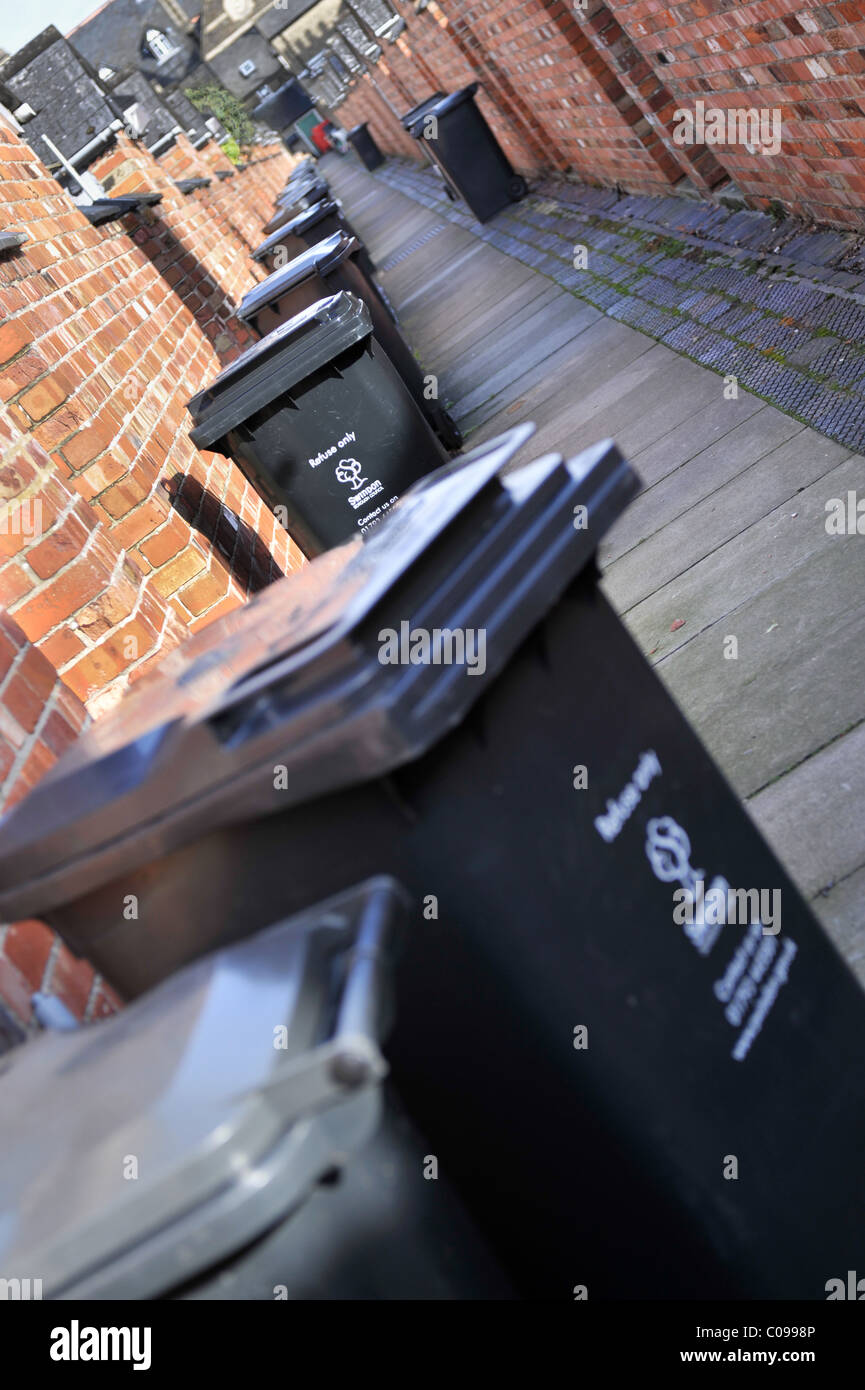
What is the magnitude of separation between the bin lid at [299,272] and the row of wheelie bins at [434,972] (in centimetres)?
532

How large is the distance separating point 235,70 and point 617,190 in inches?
2523

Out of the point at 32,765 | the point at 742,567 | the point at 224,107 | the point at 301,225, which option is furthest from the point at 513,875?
the point at 224,107

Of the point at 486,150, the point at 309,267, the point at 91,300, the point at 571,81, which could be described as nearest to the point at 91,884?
the point at 91,300

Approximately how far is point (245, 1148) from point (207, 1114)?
5cm

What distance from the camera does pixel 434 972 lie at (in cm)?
171

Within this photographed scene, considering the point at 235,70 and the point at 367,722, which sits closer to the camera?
the point at 367,722

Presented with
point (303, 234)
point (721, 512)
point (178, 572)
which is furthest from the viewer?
point (303, 234)

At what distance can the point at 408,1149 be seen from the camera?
63.6 inches

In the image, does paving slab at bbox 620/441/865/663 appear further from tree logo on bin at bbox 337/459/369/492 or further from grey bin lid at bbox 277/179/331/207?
grey bin lid at bbox 277/179/331/207

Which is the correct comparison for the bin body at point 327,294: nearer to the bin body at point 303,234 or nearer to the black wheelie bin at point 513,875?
the bin body at point 303,234

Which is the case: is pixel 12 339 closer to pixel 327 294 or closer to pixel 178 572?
pixel 178 572

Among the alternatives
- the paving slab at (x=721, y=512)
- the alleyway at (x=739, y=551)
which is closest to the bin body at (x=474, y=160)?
the alleyway at (x=739, y=551)

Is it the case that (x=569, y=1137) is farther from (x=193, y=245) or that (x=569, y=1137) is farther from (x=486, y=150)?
(x=486, y=150)

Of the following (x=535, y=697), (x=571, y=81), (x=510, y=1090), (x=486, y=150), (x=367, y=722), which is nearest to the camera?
(x=367, y=722)
